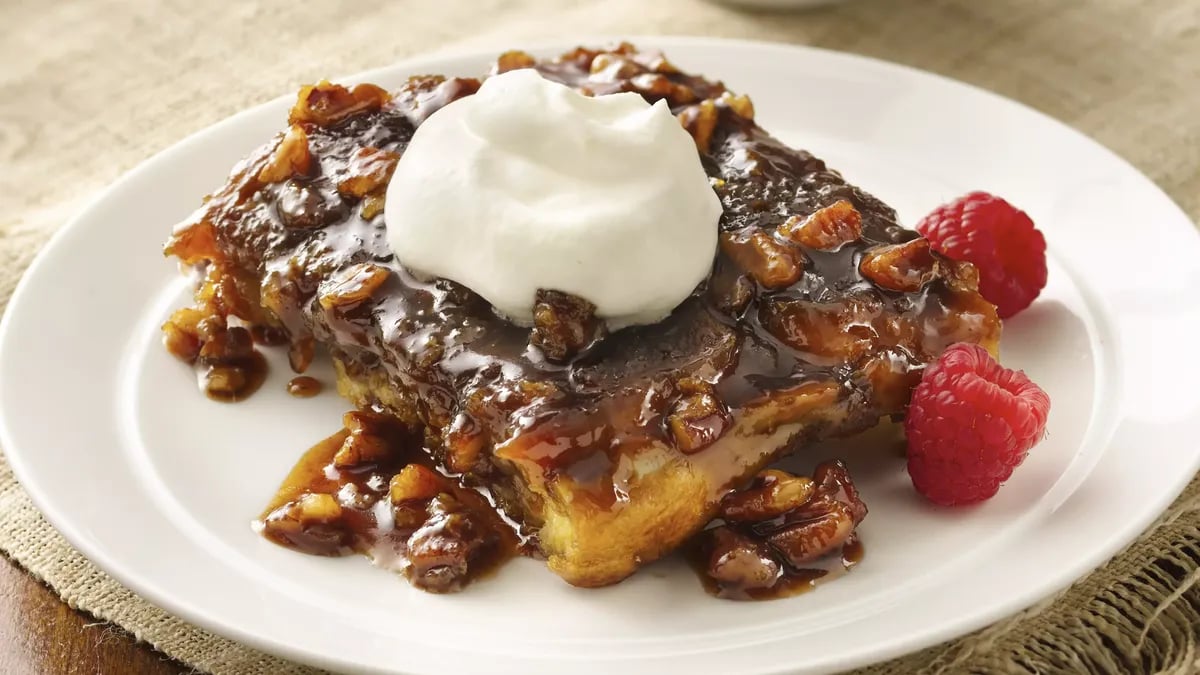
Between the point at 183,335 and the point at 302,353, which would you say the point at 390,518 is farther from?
the point at 183,335

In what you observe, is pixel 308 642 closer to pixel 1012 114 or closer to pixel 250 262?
pixel 250 262

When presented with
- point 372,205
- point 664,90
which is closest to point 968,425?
point 664,90

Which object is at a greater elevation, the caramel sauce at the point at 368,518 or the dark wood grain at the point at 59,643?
the caramel sauce at the point at 368,518

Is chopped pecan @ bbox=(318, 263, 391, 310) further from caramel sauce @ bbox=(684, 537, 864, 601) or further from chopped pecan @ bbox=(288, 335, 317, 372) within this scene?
caramel sauce @ bbox=(684, 537, 864, 601)

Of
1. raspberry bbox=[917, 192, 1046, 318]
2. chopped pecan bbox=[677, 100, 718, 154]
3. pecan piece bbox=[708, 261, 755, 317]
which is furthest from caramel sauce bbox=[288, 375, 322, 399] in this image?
raspberry bbox=[917, 192, 1046, 318]

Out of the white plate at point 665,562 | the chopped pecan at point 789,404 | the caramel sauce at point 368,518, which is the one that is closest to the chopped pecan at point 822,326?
the chopped pecan at point 789,404

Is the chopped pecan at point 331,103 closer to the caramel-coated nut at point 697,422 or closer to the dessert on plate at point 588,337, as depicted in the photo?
the dessert on plate at point 588,337
